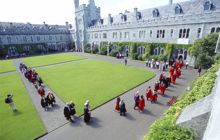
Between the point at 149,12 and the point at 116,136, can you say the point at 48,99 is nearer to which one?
the point at 116,136

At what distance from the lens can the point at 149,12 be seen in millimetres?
34594

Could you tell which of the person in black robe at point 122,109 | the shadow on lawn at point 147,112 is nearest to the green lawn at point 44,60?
the person in black robe at point 122,109

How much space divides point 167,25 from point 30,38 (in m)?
52.2

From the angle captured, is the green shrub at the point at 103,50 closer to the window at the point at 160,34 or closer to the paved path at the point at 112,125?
the window at the point at 160,34

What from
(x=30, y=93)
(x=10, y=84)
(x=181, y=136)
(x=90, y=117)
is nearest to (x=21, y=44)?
(x=10, y=84)

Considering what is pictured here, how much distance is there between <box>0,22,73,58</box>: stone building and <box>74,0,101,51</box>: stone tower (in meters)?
9.28

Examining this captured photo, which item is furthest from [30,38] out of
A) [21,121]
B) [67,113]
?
[67,113]

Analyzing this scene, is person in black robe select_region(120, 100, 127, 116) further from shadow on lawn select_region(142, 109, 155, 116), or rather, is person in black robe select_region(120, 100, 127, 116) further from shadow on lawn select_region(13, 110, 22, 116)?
shadow on lawn select_region(13, 110, 22, 116)

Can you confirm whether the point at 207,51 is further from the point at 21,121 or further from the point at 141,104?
the point at 21,121

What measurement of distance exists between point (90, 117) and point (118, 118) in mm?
2201

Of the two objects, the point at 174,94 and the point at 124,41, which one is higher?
the point at 124,41

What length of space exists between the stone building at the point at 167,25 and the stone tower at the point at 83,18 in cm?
728

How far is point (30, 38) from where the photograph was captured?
54844 mm

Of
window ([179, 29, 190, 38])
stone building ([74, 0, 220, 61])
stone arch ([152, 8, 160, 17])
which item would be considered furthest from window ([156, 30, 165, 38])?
stone arch ([152, 8, 160, 17])
